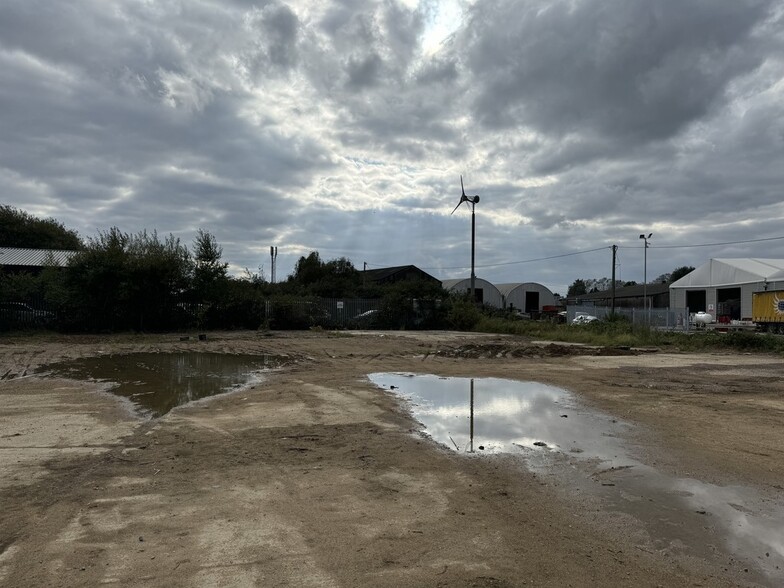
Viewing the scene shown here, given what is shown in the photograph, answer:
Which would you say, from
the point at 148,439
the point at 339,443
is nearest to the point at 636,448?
the point at 339,443

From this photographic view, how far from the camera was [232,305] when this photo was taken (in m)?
33.6

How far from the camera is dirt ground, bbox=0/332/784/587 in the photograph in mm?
3662

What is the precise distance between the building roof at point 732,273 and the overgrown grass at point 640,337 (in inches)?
1132

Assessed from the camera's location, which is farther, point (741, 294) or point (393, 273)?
point (393, 273)

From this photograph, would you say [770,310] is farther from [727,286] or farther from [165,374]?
[165,374]

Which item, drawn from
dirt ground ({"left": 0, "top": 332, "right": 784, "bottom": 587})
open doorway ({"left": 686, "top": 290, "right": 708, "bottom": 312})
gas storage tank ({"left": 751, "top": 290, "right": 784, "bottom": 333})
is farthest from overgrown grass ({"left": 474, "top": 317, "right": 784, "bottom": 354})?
open doorway ({"left": 686, "top": 290, "right": 708, "bottom": 312})

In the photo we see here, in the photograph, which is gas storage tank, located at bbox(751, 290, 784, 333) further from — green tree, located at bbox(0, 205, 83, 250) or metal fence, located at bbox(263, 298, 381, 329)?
green tree, located at bbox(0, 205, 83, 250)

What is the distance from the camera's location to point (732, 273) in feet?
176

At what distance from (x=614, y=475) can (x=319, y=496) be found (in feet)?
10.5

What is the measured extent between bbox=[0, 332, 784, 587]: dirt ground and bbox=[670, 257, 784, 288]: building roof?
47.6 m

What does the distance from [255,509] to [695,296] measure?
2606 inches

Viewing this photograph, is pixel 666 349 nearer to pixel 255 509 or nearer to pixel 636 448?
pixel 636 448

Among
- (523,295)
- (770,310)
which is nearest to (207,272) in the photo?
(770,310)

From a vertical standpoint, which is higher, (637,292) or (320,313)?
(637,292)
